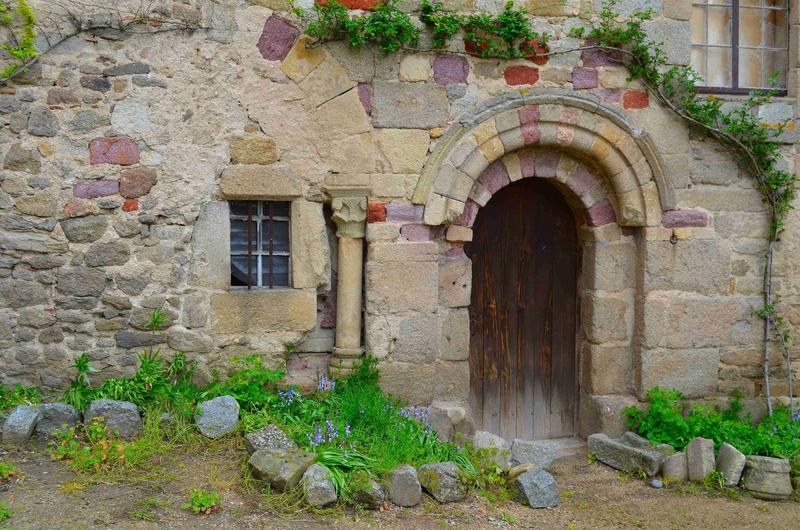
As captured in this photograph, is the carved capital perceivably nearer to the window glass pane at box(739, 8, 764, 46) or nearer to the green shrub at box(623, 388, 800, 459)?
the green shrub at box(623, 388, 800, 459)

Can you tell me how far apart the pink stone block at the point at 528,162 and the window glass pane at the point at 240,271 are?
7.01 ft

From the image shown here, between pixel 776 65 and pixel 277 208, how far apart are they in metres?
4.16

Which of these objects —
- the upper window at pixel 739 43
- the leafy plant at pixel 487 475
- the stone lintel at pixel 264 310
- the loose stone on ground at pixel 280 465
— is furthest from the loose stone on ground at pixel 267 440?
the upper window at pixel 739 43

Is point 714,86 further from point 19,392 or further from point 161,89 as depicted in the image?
point 19,392

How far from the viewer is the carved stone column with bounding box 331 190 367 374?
569cm

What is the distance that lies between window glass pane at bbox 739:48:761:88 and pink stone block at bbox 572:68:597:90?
1363mm

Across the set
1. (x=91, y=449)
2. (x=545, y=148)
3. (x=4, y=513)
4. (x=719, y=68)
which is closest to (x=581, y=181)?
(x=545, y=148)

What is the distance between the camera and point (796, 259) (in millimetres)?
6246

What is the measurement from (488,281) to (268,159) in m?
2.05

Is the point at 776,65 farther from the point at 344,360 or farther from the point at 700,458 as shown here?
the point at 344,360

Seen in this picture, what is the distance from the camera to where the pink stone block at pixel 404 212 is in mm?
5691

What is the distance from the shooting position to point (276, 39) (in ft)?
18.2

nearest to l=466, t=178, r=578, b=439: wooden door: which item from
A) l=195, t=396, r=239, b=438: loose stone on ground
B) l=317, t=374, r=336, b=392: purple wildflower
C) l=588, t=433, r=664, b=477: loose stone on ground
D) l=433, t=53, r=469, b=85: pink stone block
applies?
l=588, t=433, r=664, b=477: loose stone on ground

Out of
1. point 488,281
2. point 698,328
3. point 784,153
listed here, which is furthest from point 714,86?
point 488,281
